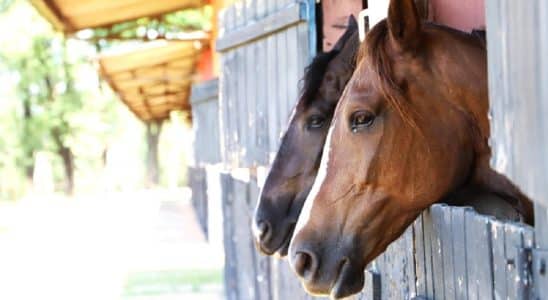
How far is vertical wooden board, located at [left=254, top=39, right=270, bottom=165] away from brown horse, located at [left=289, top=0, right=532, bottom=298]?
2.14m

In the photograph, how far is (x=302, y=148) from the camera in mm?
3867

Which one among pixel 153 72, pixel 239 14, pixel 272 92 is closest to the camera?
pixel 272 92

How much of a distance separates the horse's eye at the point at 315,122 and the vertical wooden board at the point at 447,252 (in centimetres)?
110

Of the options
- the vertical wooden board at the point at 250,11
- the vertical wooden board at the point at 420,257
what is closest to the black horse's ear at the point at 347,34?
the vertical wooden board at the point at 420,257

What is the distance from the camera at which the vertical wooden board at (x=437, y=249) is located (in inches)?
110

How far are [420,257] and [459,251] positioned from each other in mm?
560

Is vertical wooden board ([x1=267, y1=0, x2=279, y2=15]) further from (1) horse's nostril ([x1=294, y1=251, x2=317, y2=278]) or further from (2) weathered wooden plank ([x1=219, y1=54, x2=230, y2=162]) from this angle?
(1) horse's nostril ([x1=294, y1=251, x2=317, y2=278])

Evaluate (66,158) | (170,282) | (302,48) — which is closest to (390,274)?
(302,48)

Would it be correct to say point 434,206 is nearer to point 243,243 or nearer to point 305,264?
point 305,264

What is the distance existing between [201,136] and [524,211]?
11306 mm

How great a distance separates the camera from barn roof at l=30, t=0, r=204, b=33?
33.2 ft

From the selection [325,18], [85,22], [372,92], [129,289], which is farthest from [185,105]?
[372,92]

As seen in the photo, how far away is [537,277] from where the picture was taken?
1884mm

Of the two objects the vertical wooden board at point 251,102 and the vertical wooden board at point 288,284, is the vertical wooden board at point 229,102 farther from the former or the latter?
the vertical wooden board at point 288,284
